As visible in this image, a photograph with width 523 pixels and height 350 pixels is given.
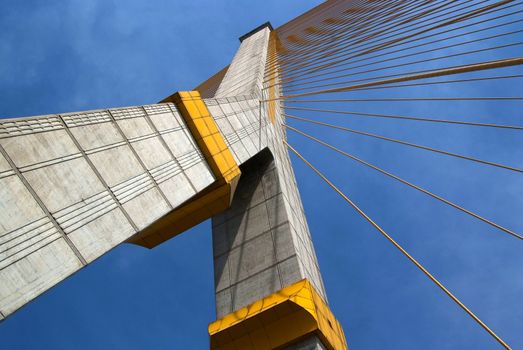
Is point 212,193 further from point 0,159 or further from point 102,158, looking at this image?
point 0,159

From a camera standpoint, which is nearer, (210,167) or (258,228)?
(210,167)

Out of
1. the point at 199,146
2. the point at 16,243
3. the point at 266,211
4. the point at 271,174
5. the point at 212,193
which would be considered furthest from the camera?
the point at 271,174

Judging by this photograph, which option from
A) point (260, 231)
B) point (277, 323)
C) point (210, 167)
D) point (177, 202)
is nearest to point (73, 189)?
point (177, 202)

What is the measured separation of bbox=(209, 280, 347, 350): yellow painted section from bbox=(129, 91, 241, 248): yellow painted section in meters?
2.58

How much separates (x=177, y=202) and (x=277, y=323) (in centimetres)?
398

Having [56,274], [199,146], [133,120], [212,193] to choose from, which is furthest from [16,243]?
[212,193]

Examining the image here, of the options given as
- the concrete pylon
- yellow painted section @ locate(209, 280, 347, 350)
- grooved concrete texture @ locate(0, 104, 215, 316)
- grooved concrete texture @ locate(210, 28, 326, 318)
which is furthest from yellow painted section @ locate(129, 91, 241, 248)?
yellow painted section @ locate(209, 280, 347, 350)

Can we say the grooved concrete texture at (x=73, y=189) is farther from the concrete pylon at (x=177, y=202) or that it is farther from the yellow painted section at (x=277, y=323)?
the yellow painted section at (x=277, y=323)

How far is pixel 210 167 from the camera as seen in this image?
1047 cm

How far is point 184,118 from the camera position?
10.5 m

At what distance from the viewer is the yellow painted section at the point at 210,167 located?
10.5 m

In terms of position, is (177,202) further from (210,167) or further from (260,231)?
(260,231)

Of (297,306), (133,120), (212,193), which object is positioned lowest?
(297,306)

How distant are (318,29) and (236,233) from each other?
1798cm
